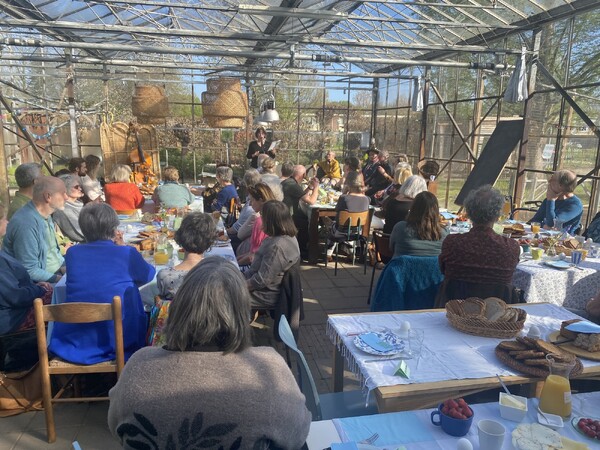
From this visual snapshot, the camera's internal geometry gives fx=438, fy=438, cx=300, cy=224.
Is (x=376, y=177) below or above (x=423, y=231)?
above

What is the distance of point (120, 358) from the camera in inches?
99.3

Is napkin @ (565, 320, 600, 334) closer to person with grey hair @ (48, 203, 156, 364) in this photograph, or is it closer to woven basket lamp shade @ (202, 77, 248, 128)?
person with grey hair @ (48, 203, 156, 364)

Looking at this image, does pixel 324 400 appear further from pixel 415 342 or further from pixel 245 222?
pixel 245 222

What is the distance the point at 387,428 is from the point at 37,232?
2956 millimetres

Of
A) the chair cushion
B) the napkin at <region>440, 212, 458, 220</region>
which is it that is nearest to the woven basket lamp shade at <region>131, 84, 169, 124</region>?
the napkin at <region>440, 212, 458, 220</region>

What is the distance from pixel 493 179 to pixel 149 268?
6577mm

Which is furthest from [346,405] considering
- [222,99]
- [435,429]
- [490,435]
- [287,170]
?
[222,99]

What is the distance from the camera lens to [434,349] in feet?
6.77

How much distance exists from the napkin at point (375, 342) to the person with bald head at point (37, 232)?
2.55 metres

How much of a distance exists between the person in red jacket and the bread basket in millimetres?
4058

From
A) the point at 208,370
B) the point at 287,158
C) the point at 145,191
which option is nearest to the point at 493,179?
the point at 145,191

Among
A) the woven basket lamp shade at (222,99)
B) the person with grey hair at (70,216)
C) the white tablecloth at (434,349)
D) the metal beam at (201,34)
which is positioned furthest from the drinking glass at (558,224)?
the woven basket lamp shade at (222,99)

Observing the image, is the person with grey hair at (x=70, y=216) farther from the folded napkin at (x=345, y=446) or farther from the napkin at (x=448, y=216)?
the napkin at (x=448, y=216)

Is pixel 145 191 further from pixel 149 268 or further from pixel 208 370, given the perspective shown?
pixel 208 370
